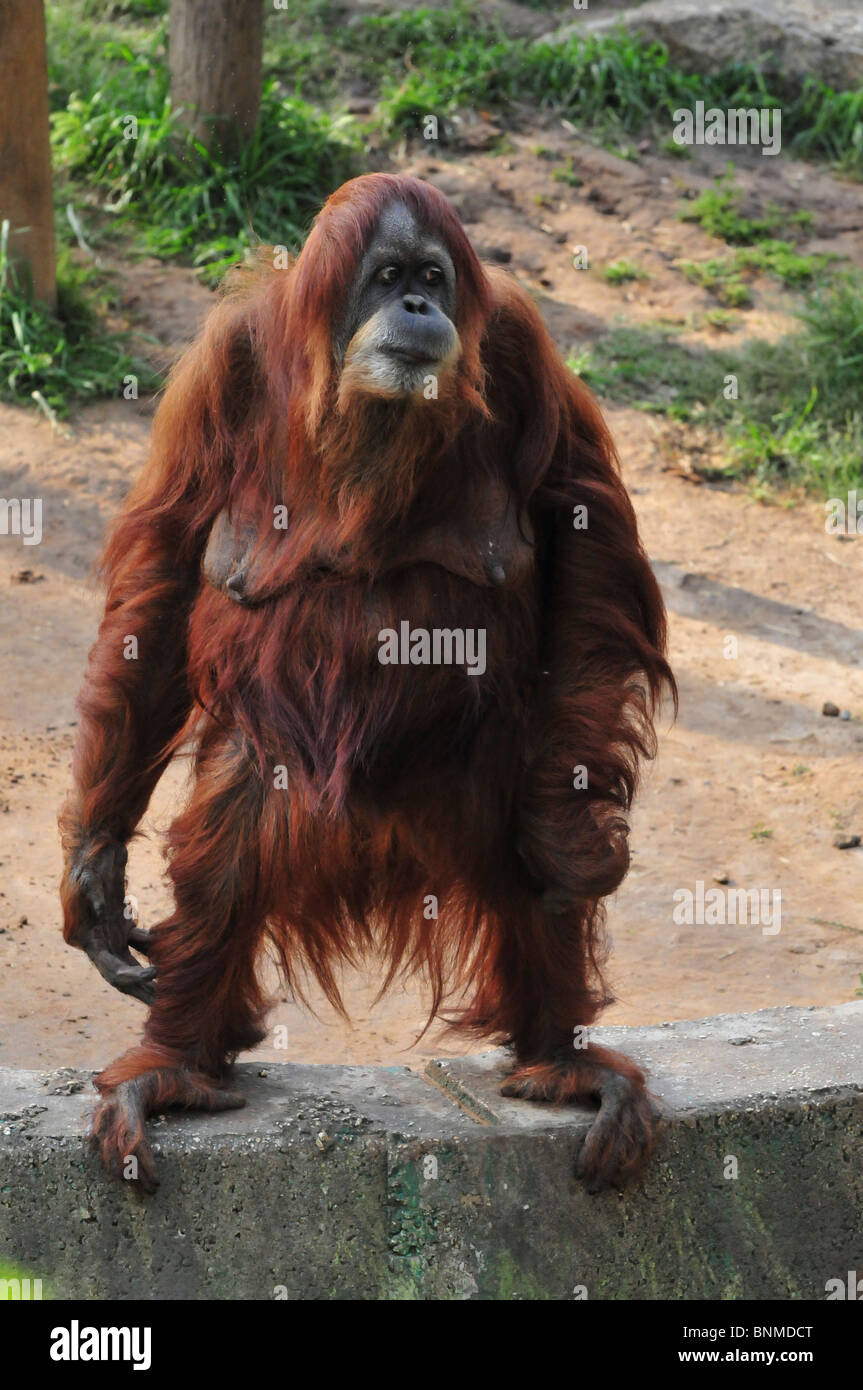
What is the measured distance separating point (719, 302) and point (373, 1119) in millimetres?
6373

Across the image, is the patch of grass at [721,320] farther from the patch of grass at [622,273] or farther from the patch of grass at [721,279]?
the patch of grass at [622,273]

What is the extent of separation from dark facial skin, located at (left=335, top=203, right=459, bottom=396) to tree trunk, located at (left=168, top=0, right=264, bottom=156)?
552cm

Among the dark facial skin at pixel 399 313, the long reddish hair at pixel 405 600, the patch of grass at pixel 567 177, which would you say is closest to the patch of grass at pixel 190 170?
the patch of grass at pixel 567 177

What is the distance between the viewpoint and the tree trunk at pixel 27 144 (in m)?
6.99

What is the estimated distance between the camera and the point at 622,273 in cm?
875

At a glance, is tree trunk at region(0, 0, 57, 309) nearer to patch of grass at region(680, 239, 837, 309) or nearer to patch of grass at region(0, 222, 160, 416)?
patch of grass at region(0, 222, 160, 416)

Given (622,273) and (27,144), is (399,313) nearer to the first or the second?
(27,144)

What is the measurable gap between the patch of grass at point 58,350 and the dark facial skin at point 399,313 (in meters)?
4.51

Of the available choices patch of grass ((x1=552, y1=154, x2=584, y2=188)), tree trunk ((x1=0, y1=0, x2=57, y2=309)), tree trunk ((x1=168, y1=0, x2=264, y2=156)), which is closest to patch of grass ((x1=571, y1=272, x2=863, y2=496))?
patch of grass ((x1=552, y1=154, x2=584, y2=188))

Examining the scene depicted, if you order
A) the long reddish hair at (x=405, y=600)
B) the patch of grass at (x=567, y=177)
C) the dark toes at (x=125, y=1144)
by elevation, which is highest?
the patch of grass at (x=567, y=177)

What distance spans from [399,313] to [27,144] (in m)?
4.85

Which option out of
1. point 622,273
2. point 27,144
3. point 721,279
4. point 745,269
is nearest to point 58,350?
point 27,144

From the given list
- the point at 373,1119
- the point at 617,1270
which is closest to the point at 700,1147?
the point at 617,1270

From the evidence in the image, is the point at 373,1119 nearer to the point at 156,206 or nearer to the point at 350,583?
the point at 350,583
